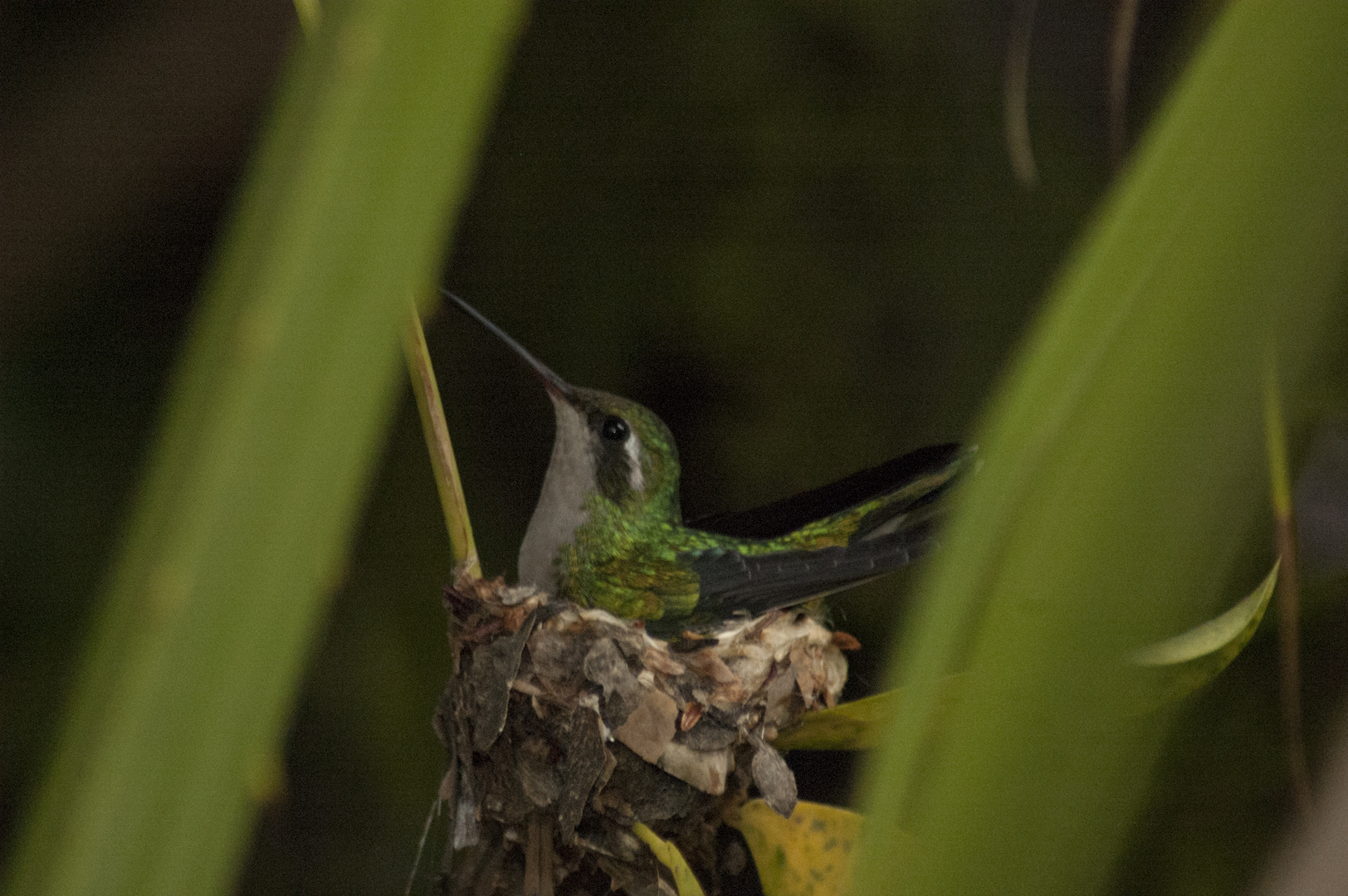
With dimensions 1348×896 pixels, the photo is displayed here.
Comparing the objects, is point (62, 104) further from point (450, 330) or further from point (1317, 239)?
point (1317, 239)

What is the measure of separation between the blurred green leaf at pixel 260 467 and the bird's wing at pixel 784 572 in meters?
0.92

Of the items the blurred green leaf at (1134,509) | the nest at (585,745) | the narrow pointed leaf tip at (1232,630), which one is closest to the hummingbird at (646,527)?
the nest at (585,745)

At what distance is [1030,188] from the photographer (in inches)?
62.2

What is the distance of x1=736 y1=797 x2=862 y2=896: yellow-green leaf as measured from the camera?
2.78 ft

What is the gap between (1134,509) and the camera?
0.25 m

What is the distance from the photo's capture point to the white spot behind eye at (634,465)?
135 centimetres

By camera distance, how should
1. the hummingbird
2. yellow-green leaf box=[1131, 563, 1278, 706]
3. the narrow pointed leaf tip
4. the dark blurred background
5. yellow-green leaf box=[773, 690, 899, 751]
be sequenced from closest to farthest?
yellow-green leaf box=[1131, 563, 1278, 706] → the narrow pointed leaf tip → yellow-green leaf box=[773, 690, 899, 751] → the hummingbird → the dark blurred background

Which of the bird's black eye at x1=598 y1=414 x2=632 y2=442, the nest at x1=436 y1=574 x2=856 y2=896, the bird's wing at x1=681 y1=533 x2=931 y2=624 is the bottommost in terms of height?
the nest at x1=436 y1=574 x2=856 y2=896

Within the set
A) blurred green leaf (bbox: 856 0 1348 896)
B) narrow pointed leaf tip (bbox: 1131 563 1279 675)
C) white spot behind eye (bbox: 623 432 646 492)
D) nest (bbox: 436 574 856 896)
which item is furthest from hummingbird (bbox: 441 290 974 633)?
blurred green leaf (bbox: 856 0 1348 896)

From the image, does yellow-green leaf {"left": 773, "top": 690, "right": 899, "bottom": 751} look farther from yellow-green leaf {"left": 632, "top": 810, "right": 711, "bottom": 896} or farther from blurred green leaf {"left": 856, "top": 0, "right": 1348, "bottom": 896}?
blurred green leaf {"left": 856, "top": 0, "right": 1348, "bottom": 896}

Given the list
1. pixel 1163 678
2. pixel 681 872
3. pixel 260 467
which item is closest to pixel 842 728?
pixel 681 872

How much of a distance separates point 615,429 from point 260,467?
1124 millimetres

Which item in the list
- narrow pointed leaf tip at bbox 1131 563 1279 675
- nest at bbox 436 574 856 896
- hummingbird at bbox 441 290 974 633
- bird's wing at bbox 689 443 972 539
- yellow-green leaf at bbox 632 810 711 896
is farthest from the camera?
hummingbird at bbox 441 290 974 633

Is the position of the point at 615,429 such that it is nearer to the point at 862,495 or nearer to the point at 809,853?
the point at 862,495
